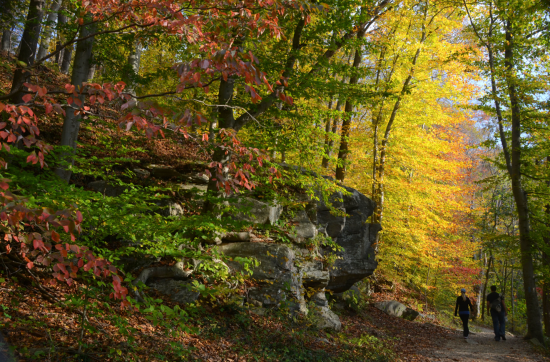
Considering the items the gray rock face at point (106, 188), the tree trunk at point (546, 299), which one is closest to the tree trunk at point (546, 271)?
the tree trunk at point (546, 299)

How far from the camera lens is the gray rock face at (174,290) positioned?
20.6ft

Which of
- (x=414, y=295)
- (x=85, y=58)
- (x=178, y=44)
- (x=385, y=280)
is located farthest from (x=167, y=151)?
(x=414, y=295)

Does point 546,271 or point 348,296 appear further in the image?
point 348,296

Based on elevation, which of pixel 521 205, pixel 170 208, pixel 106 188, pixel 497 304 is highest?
pixel 521 205

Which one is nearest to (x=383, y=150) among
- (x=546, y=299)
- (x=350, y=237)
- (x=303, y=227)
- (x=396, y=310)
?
(x=350, y=237)

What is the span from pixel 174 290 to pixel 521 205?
11871mm

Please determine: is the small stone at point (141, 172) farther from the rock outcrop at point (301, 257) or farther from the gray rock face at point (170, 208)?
the rock outcrop at point (301, 257)

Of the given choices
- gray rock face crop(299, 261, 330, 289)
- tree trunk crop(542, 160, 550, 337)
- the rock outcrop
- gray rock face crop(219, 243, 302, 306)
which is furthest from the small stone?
tree trunk crop(542, 160, 550, 337)

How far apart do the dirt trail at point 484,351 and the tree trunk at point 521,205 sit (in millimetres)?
1136

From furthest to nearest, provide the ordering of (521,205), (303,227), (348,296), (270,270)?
(348,296) → (521,205) → (303,227) → (270,270)

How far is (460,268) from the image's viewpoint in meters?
21.6

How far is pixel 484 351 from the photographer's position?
32.4 feet

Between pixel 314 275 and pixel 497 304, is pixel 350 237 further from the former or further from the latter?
pixel 497 304

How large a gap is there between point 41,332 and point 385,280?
56.4ft
